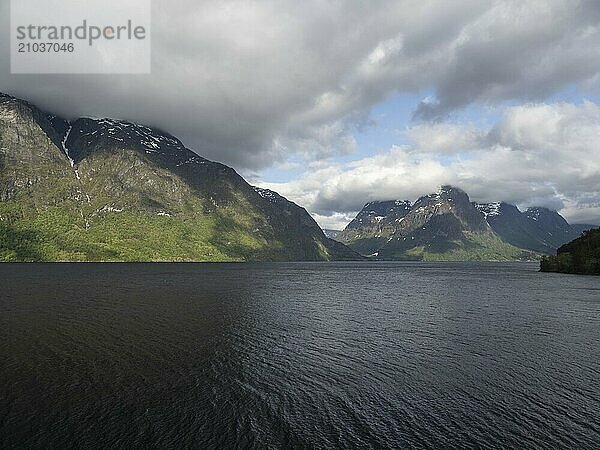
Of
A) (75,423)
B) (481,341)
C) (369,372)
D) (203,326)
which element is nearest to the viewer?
(75,423)

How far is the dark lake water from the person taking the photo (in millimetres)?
29234

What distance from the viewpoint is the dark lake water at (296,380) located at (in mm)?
29234

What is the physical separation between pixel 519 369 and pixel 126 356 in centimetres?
4817

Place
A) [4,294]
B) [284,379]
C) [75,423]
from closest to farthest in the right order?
[75,423], [284,379], [4,294]

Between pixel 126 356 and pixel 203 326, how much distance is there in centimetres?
2213

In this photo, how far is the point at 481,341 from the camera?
199 ft

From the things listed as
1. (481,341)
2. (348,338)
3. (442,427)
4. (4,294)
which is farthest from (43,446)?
(4,294)

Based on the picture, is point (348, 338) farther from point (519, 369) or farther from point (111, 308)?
point (111, 308)

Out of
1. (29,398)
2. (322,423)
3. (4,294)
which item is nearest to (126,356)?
(29,398)

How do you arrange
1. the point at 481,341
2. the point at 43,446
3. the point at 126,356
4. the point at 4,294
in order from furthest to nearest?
the point at 4,294, the point at 481,341, the point at 126,356, the point at 43,446

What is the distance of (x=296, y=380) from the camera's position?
136ft

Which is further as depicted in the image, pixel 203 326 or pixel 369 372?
pixel 203 326

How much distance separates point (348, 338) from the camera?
2435 inches

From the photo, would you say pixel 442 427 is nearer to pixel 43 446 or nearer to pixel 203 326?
pixel 43 446
